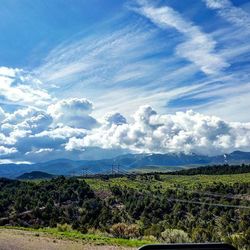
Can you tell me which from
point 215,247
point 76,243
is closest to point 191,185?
point 76,243

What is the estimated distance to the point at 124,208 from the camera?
90.9 m

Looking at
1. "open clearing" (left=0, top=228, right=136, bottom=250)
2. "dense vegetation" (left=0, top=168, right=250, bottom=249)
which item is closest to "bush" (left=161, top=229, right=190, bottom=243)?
"dense vegetation" (left=0, top=168, right=250, bottom=249)

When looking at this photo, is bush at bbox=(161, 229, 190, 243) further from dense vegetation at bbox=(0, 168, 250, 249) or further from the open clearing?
the open clearing

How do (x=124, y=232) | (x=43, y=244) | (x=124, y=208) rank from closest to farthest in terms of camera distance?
(x=43, y=244) → (x=124, y=232) → (x=124, y=208)

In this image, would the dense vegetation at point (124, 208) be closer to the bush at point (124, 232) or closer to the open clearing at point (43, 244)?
the bush at point (124, 232)

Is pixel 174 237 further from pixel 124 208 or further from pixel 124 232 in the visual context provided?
pixel 124 208

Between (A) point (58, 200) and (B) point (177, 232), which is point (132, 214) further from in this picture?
(B) point (177, 232)

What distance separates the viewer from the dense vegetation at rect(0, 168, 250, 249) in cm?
7162

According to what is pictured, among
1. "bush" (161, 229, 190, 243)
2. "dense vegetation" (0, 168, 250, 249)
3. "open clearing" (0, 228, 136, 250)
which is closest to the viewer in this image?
"open clearing" (0, 228, 136, 250)

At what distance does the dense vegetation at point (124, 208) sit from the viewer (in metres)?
71.6

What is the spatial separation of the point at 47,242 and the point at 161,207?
5023 centimetres

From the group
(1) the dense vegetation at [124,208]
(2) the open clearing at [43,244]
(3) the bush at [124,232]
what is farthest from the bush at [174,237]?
(2) the open clearing at [43,244]

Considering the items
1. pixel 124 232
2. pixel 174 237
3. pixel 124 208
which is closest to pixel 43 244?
pixel 174 237

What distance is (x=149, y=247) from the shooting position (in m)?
2.48
